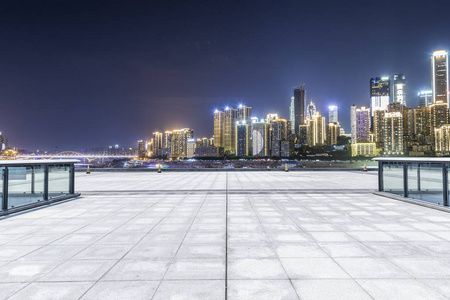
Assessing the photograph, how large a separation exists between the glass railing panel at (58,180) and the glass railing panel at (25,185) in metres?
0.37

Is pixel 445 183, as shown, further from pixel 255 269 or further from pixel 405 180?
pixel 255 269

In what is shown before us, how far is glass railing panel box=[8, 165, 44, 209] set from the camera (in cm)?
886

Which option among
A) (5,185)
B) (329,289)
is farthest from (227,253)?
(5,185)

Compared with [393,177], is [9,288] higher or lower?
lower

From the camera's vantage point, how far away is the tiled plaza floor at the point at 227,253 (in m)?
3.81

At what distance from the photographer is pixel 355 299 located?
139 inches

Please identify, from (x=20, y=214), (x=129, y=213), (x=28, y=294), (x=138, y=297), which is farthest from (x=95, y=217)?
(x=138, y=297)

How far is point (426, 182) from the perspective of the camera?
10.2 m

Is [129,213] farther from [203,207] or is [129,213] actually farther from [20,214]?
[20,214]

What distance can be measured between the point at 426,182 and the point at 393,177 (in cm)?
150

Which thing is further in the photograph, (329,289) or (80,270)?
(80,270)

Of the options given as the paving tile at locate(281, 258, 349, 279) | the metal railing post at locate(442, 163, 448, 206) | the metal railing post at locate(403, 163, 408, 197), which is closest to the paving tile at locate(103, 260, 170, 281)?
the paving tile at locate(281, 258, 349, 279)

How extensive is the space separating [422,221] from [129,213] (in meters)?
8.76

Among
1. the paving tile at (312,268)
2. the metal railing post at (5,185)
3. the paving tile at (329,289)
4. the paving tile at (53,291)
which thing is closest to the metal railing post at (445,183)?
the paving tile at (312,268)
